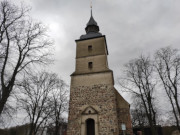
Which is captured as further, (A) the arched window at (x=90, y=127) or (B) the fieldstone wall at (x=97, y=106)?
(A) the arched window at (x=90, y=127)

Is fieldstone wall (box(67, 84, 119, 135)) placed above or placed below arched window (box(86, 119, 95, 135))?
above

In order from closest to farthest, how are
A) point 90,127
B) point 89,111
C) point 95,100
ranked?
point 90,127 < point 89,111 < point 95,100

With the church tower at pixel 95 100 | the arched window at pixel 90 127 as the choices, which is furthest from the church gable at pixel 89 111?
the arched window at pixel 90 127

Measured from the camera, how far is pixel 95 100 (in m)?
15.4

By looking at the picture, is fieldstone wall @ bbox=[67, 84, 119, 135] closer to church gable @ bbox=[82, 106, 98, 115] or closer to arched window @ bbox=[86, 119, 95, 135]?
church gable @ bbox=[82, 106, 98, 115]

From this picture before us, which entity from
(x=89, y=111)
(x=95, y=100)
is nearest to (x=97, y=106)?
(x=95, y=100)

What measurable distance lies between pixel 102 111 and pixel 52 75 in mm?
9423

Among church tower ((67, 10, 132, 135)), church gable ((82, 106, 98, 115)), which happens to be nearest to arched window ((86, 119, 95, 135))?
church tower ((67, 10, 132, 135))

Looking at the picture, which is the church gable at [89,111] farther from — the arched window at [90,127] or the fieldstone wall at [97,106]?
the arched window at [90,127]

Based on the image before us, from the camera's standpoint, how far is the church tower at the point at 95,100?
14.3 m

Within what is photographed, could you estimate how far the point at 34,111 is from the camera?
1614cm

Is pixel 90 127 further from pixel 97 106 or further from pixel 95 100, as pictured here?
Answer: pixel 95 100

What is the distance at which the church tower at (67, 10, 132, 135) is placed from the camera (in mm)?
14297

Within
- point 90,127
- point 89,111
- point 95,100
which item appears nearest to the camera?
point 90,127
